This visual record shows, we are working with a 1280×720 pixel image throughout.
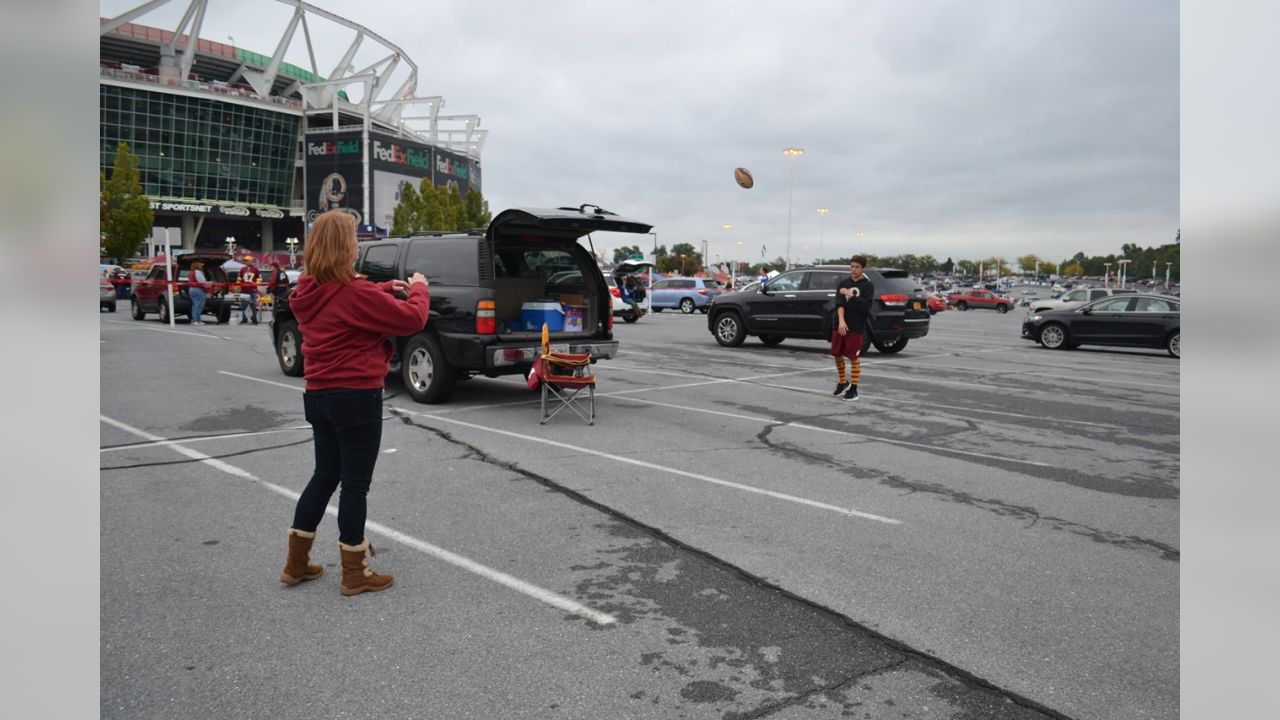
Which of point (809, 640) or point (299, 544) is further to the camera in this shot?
point (299, 544)

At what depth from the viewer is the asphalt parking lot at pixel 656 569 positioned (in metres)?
3.18

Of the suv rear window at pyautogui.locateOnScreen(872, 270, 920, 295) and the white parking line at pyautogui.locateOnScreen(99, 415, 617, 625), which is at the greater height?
the suv rear window at pyautogui.locateOnScreen(872, 270, 920, 295)

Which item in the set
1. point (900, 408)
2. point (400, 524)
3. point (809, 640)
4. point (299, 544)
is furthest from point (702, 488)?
point (900, 408)

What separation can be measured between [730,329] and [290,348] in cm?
980

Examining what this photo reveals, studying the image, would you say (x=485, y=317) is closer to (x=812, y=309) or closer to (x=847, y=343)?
(x=847, y=343)

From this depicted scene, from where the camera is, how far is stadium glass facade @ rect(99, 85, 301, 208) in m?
71.7

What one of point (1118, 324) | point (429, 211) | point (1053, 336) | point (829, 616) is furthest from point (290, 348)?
point (429, 211)

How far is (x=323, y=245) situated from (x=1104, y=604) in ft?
13.8

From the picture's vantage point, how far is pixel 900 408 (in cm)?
1021

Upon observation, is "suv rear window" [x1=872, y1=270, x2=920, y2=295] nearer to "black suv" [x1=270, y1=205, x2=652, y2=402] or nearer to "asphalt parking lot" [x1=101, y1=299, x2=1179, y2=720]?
"asphalt parking lot" [x1=101, y1=299, x2=1179, y2=720]

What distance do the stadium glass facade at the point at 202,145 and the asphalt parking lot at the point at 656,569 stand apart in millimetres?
75087

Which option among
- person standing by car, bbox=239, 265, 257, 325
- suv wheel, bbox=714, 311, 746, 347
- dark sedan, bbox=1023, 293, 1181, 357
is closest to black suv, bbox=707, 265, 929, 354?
suv wheel, bbox=714, 311, 746, 347

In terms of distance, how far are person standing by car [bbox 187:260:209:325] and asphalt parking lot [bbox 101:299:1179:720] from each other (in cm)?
1551

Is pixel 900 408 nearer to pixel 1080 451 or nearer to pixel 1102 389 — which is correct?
pixel 1080 451
